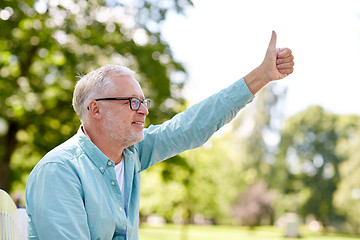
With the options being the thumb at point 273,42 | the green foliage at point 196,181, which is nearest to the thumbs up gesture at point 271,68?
the thumb at point 273,42

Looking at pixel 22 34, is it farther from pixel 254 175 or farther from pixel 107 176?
pixel 254 175

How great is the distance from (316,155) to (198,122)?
38.4 meters

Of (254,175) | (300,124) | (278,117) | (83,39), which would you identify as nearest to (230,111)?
(83,39)

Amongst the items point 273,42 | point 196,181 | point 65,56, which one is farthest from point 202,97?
point 273,42

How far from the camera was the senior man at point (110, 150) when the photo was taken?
175 cm

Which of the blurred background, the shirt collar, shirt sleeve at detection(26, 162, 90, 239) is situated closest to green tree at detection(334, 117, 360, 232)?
the blurred background

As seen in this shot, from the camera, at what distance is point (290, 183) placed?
38.5 metres

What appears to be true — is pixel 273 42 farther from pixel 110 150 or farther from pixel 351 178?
pixel 351 178

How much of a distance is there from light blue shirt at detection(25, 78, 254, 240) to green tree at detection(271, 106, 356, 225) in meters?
35.5

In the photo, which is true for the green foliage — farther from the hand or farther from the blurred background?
the hand

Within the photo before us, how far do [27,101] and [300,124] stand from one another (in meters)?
30.9

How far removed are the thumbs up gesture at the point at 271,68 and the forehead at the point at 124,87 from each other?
536mm

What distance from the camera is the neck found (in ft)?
6.91

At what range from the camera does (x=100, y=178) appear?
1.96 meters
